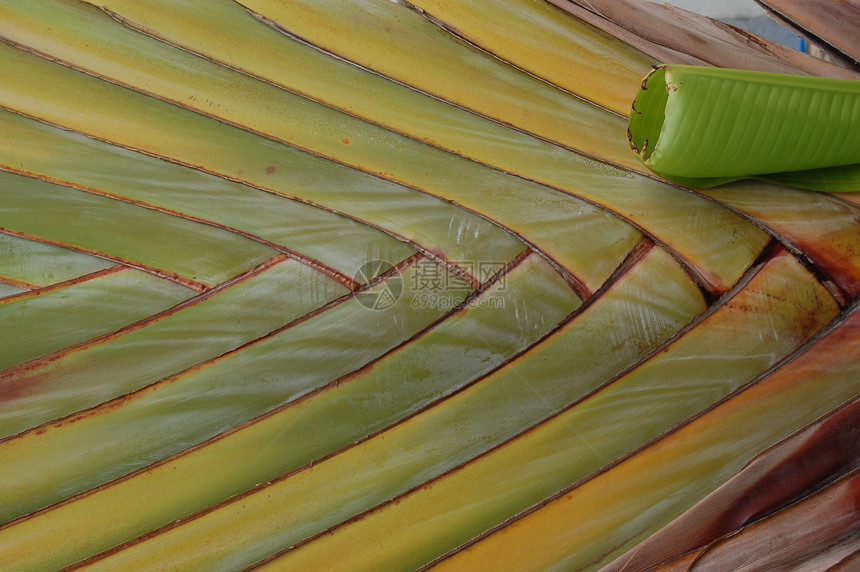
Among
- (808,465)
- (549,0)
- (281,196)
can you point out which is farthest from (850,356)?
(281,196)

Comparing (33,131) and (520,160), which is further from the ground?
(33,131)

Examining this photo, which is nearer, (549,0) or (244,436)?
(244,436)

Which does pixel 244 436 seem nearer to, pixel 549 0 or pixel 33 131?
pixel 33 131
